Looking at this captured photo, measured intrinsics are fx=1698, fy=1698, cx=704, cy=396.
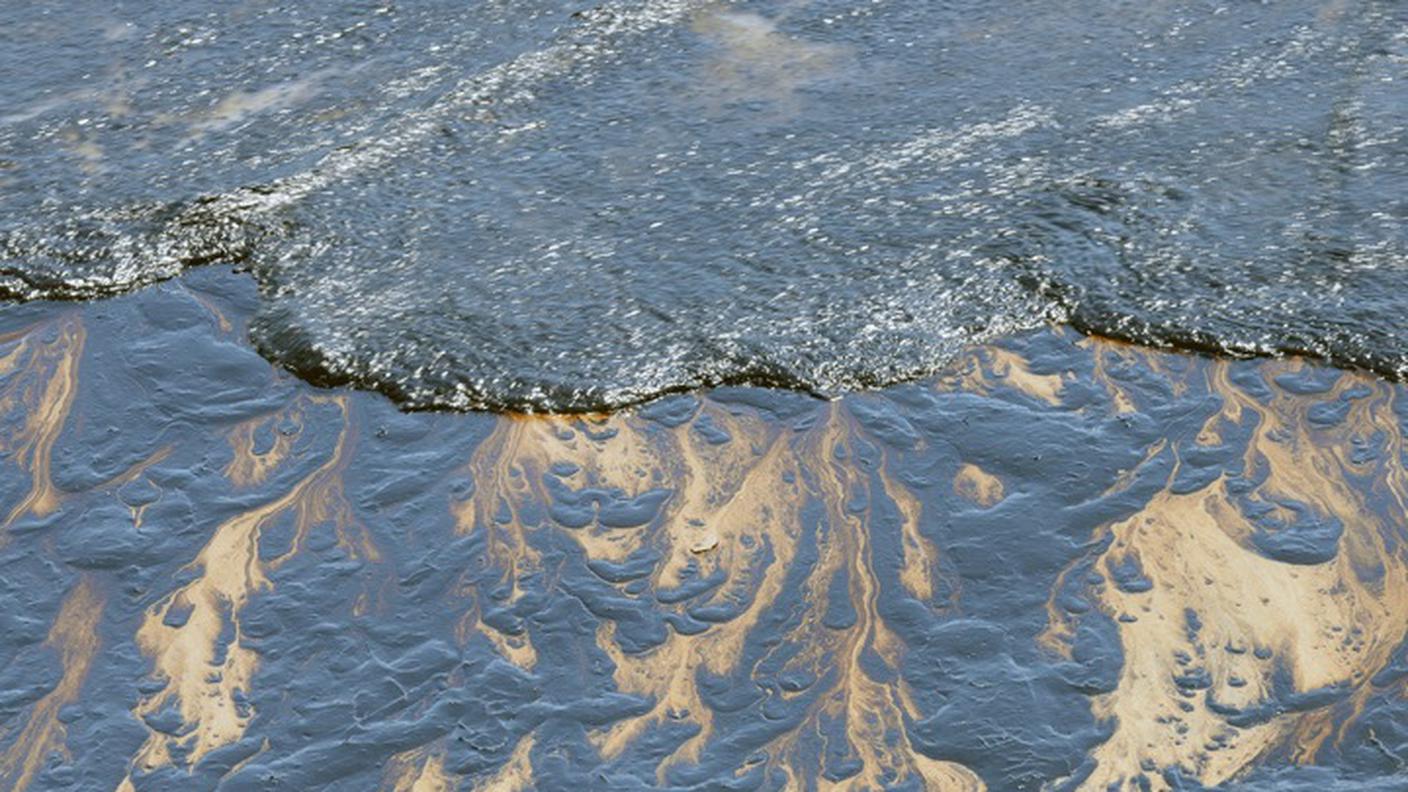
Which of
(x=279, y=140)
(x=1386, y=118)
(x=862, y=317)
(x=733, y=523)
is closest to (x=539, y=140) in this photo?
(x=279, y=140)

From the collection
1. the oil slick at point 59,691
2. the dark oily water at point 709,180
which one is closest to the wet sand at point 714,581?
the oil slick at point 59,691

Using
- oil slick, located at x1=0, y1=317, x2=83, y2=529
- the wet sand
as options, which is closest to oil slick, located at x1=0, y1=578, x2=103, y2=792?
the wet sand

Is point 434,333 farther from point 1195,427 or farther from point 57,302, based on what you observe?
point 1195,427

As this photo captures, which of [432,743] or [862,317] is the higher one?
[862,317]

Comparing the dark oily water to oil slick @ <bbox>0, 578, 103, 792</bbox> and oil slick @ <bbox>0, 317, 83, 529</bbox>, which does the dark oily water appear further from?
oil slick @ <bbox>0, 578, 103, 792</bbox>

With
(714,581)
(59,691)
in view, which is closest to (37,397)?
(59,691)

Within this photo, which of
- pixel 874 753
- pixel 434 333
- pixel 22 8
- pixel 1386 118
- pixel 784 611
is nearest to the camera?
pixel 874 753

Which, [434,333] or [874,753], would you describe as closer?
[874,753]
